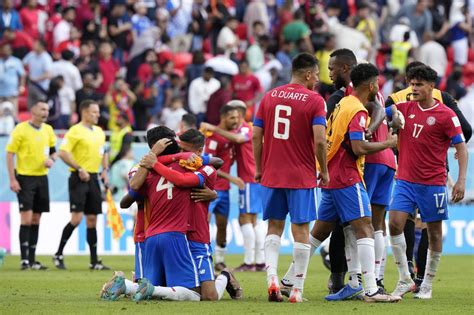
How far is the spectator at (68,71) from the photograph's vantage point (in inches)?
1074

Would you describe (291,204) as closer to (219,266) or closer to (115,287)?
(115,287)

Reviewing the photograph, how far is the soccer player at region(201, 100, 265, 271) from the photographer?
1906cm

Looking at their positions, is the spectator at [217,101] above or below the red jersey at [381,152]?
above

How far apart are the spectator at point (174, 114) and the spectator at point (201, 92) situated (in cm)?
58

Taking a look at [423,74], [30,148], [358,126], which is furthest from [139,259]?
[30,148]

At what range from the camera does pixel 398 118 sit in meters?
12.9

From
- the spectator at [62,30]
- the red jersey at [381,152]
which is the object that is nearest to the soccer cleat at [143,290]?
the red jersey at [381,152]

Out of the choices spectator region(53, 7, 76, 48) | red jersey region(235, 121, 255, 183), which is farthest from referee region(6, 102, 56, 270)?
spectator region(53, 7, 76, 48)

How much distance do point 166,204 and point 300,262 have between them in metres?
1.57

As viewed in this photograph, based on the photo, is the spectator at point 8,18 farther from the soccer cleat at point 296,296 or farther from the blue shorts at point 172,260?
the soccer cleat at point 296,296

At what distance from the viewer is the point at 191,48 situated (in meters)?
30.6

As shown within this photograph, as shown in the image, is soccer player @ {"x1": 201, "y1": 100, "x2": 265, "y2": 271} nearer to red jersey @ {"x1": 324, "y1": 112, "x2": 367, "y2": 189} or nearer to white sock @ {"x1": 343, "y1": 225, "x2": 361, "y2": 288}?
white sock @ {"x1": 343, "y1": 225, "x2": 361, "y2": 288}

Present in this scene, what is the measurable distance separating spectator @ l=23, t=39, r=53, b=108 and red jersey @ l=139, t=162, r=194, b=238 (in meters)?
15.2

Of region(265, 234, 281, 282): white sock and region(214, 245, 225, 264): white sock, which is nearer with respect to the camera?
region(265, 234, 281, 282): white sock
